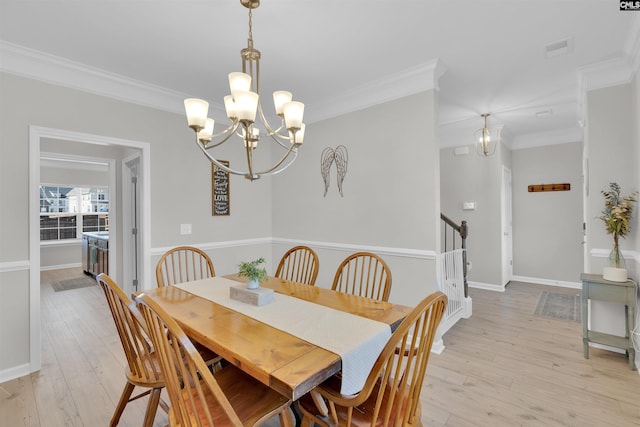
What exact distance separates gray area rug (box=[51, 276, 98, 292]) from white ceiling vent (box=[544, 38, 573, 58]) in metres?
6.98

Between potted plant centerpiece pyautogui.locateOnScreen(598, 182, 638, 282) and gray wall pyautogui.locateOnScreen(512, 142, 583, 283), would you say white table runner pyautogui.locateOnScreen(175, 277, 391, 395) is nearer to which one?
potted plant centerpiece pyautogui.locateOnScreen(598, 182, 638, 282)

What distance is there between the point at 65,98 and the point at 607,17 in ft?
14.1

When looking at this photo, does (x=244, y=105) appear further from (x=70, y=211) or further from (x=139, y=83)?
(x=70, y=211)

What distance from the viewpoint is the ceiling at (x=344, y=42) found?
194 cm

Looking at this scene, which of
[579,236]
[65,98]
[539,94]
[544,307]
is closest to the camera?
[65,98]

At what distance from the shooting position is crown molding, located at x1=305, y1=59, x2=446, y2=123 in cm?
269

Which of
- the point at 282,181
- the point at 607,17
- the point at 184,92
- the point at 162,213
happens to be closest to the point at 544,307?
the point at 607,17

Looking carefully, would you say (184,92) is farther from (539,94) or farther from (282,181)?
(539,94)

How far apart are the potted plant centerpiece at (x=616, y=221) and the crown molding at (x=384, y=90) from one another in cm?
182

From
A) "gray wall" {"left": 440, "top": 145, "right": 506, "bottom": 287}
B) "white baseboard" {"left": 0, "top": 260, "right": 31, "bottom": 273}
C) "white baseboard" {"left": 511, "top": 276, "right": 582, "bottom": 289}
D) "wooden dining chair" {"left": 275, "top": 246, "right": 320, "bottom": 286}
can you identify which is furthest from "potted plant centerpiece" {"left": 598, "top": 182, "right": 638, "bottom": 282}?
"white baseboard" {"left": 0, "top": 260, "right": 31, "bottom": 273}

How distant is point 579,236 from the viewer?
4777 mm

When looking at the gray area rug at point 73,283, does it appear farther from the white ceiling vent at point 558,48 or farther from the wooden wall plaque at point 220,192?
the white ceiling vent at point 558,48

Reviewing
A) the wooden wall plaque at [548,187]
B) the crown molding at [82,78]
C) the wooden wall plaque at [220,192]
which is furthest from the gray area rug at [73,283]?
the wooden wall plaque at [548,187]

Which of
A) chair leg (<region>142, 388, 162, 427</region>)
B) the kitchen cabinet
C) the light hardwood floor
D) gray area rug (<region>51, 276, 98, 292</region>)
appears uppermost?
the kitchen cabinet
